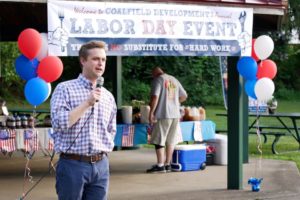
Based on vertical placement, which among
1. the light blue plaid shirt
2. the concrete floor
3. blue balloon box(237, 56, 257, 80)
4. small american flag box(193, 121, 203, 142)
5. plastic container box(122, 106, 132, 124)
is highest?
blue balloon box(237, 56, 257, 80)

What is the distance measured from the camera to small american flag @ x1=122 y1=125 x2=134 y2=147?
1091 centimetres

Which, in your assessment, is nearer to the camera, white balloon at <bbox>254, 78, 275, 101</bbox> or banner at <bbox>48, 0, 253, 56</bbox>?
banner at <bbox>48, 0, 253, 56</bbox>

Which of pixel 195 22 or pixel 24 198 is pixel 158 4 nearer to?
pixel 195 22

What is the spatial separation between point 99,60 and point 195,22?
14.1 ft

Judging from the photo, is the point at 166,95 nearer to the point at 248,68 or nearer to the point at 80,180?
the point at 248,68

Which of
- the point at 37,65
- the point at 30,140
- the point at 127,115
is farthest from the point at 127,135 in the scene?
the point at 37,65

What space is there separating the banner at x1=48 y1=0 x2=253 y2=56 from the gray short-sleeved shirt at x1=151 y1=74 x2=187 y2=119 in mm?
1840

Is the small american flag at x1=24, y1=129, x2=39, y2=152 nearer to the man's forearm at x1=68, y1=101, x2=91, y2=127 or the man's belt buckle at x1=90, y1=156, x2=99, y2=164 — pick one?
the man's belt buckle at x1=90, y1=156, x2=99, y2=164

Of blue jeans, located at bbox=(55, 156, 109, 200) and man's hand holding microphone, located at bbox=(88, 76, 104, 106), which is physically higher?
man's hand holding microphone, located at bbox=(88, 76, 104, 106)

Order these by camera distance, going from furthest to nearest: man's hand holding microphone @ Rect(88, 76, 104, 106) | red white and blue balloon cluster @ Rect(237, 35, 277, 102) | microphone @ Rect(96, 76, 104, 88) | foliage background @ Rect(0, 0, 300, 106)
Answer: foliage background @ Rect(0, 0, 300, 106) → red white and blue balloon cluster @ Rect(237, 35, 277, 102) → microphone @ Rect(96, 76, 104, 88) → man's hand holding microphone @ Rect(88, 76, 104, 106)

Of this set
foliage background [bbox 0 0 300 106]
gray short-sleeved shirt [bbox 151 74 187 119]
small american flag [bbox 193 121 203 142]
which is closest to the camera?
gray short-sleeved shirt [bbox 151 74 187 119]

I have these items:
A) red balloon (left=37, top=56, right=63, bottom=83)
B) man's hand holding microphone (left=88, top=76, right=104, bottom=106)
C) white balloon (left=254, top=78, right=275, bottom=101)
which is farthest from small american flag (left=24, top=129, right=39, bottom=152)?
man's hand holding microphone (left=88, top=76, right=104, bottom=106)

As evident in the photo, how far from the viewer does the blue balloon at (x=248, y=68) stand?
879 centimetres

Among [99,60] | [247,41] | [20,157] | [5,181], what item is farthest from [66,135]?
[20,157]
